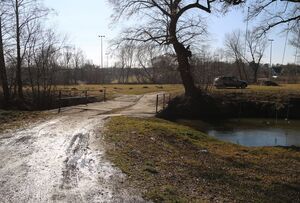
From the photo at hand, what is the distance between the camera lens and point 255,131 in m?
27.3

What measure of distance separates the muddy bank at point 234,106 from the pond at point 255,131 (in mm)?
2448

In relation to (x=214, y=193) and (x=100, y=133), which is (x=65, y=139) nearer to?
(x=100, y=133)

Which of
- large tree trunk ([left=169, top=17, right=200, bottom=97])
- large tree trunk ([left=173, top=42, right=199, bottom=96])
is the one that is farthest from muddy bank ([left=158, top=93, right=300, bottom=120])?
large tree trunk ([left=169, top=17, right=200, bottom=97])

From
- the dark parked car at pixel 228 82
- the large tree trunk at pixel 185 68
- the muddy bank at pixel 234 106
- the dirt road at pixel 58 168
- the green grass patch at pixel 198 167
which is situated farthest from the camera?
the dark parked car at pixel 228 82

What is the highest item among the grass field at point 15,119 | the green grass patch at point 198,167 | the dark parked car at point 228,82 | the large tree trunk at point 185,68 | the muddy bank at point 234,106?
the large tree trunk at point 185,68

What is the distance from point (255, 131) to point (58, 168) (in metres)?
18.8

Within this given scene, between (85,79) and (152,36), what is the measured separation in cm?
7112

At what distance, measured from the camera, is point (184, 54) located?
33.6m

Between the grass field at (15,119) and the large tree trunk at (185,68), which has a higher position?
the large tree trunk at (185,68)

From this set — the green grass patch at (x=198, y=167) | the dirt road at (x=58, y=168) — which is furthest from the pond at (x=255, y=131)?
the dirt road at (x=58, y=168)

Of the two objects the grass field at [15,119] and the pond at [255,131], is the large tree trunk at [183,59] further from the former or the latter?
the grass field at [15,119]

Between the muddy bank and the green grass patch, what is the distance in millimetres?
16260

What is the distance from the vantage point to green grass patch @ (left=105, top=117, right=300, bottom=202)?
9.55 m

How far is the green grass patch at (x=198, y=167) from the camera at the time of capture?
955 cm
